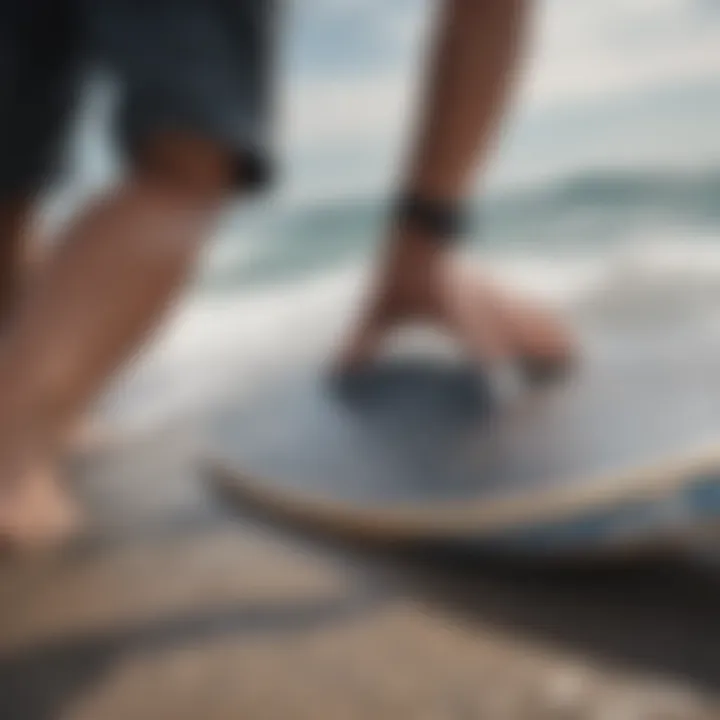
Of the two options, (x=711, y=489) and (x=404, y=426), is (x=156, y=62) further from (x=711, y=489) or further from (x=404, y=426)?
(x=711, y=489)

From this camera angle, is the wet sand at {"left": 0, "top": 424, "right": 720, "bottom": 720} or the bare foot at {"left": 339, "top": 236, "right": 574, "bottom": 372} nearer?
the wet sand at {"left": 0, "top": 424, "right": 720, "bottom": 720}

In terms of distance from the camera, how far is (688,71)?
1208mm

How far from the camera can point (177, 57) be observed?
0.62m

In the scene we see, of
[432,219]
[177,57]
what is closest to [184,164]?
[177,57]

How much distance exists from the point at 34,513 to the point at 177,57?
0.23 metres

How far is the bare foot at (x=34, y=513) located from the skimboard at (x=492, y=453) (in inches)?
3.1

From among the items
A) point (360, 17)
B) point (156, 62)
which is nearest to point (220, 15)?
point (156, 62)

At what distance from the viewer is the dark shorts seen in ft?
2.04

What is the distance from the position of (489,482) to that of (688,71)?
74 centimetres

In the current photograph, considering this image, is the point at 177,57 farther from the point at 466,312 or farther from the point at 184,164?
the point at 466,312

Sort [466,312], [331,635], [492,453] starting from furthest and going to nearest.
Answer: [466,312]
[492,453]
[331,635]

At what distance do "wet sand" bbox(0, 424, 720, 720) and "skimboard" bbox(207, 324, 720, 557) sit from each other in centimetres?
2

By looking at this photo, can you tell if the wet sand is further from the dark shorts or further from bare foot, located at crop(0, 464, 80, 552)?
the dark shorts

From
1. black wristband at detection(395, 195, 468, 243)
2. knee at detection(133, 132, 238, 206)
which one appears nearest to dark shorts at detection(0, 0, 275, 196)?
knee at detection(133, 132, 238, 206)
